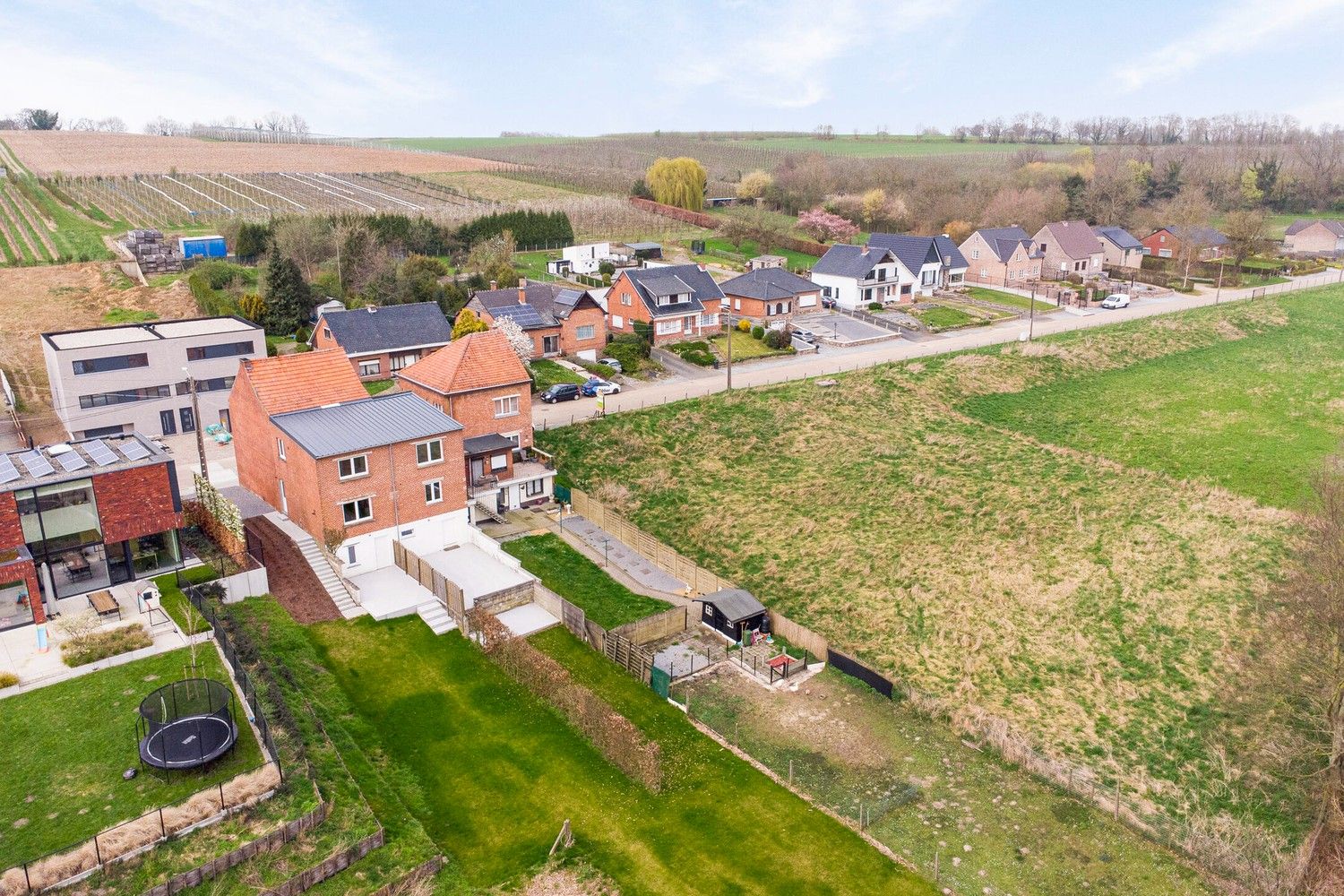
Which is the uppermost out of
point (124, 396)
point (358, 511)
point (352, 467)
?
point (352, 467)

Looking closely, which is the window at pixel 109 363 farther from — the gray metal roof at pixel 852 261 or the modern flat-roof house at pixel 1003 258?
the modern flat-roof house at pixel 1003 258

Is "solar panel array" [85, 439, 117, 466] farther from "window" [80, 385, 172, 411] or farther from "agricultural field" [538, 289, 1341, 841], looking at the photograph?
"agricultural field" [538, 289, 1341, 841]

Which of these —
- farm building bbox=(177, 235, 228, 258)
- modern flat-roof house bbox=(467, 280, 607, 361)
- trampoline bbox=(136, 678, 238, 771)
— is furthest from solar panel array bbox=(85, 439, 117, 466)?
farm building bbox=(177, 235, 228, 258)

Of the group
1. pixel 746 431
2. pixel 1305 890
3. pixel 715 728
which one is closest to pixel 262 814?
pixel 715 728

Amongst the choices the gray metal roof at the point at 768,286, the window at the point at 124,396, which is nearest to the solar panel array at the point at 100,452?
the window at the point at 124,396

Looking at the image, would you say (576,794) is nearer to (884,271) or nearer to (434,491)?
(434,491)

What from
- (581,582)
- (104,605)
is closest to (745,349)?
(581,582)
